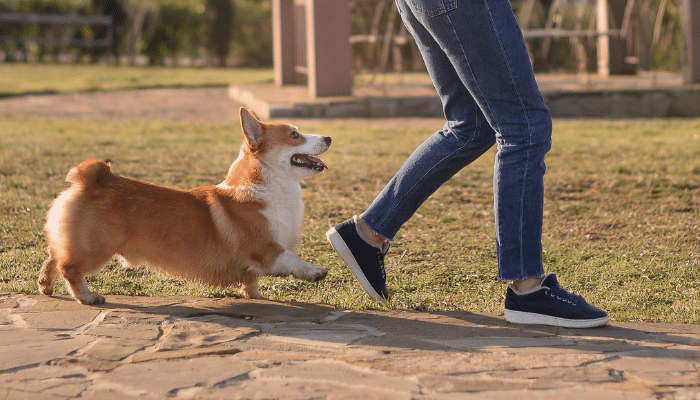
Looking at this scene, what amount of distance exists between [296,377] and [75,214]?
1.26 m

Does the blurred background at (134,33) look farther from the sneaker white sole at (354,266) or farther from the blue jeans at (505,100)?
the blue jeans at (505,100)

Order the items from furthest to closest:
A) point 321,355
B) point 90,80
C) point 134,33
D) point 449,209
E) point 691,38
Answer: point 134,33, point 90,80, point 691,38, point 449,209, point 321,355

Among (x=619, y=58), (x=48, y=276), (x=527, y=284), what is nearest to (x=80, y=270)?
(x=48, y=276)

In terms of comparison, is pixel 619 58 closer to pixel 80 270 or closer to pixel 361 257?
pixel 361 257

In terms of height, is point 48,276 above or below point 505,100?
below

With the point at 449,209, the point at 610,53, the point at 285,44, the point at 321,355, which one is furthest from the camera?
the point at 285,44

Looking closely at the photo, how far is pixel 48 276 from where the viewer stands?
321 centimetres

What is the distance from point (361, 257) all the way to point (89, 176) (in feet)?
3.72

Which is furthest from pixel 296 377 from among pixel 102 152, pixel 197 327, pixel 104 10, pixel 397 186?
pixel 104 10

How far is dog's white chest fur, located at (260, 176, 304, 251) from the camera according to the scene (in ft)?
10.6

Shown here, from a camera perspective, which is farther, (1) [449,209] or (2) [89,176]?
(1) [449,209]

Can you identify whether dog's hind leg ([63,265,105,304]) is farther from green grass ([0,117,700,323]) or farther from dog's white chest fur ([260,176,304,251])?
dog's white chest fur ([260,176,304,251])

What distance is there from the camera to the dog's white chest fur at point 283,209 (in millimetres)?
3225

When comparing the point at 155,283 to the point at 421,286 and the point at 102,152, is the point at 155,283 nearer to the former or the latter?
the point at 421,286
